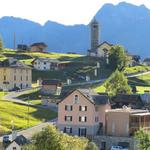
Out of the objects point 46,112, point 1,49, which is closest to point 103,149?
point 46,112

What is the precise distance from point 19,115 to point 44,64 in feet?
221

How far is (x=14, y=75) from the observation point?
161 metres

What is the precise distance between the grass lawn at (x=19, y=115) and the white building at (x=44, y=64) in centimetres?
5306

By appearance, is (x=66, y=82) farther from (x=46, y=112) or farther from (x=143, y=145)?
(x=143, y=145)

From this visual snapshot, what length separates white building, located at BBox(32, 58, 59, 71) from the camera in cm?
17950

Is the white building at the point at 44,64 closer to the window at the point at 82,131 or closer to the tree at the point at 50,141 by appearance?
the window at the point at 82,131

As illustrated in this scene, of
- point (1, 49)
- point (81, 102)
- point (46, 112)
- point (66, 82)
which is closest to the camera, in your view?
point (81, 102)

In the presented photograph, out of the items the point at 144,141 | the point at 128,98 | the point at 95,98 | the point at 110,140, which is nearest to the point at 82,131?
the point at 95,98

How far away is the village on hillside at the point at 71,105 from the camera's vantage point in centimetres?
9675

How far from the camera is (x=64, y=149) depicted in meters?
61.6

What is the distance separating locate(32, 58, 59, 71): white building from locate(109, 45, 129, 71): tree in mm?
15597

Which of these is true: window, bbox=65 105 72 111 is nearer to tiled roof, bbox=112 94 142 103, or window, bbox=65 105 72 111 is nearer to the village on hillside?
the village on hillside

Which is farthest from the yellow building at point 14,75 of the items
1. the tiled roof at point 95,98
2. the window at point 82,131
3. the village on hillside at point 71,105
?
the window at point 82,131

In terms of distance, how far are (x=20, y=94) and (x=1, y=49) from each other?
190ft
